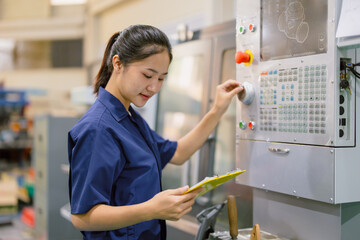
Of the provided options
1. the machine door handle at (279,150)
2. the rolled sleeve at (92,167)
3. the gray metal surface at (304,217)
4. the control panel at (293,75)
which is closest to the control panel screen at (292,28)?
the control panel at (293,75)

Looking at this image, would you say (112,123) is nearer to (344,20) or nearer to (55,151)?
(344,20)

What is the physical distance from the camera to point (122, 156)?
51.6 inches

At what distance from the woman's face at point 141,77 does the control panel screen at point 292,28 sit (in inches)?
15.4

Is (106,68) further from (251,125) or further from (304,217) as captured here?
(304,217)

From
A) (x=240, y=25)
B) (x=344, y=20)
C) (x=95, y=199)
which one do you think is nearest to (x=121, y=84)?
(x=95, y=199)

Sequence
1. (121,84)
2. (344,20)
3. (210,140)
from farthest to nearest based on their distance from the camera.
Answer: (210,140), (121,84), (344,20)

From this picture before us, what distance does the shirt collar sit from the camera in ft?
4.50

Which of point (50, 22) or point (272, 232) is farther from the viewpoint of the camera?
point (50, 22)

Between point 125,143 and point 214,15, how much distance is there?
2.27m

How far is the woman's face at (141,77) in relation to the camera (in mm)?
1323

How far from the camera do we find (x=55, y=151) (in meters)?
3.95

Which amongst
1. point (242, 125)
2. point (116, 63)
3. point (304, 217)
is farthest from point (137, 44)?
point (304, 217)

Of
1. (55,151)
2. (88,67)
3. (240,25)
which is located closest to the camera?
(240,25)

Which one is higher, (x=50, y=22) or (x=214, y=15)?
(x=50, y=22)
